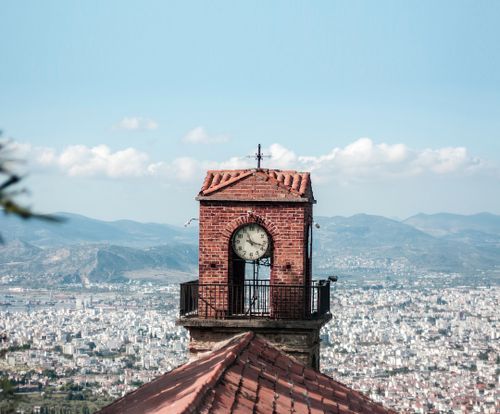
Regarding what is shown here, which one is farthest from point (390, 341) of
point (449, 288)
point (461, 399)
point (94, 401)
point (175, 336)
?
point (449, 288)

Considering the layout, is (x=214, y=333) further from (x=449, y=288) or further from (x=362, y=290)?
(x=449, y=288)

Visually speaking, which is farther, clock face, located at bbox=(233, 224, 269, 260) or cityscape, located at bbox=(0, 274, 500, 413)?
cityscape, located at bbox=(0, 274, 500, 413)

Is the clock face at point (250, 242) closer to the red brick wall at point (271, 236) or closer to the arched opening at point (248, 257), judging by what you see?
the arched opening at point (248, 257)

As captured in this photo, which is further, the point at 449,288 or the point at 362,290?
the point at 449,288

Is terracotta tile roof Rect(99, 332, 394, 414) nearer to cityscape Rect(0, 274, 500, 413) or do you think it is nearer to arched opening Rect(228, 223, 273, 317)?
arched opening Rect(228, 223, 273, 317)

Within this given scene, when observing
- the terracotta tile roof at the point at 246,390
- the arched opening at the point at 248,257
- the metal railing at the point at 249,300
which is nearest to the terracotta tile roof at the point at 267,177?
the arched opening at the point at 248,257

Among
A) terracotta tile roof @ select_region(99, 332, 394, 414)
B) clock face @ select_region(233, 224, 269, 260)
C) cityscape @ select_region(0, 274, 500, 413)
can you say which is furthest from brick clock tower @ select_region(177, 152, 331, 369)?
cityscape @ select_region(0, 274, 500, 413)
